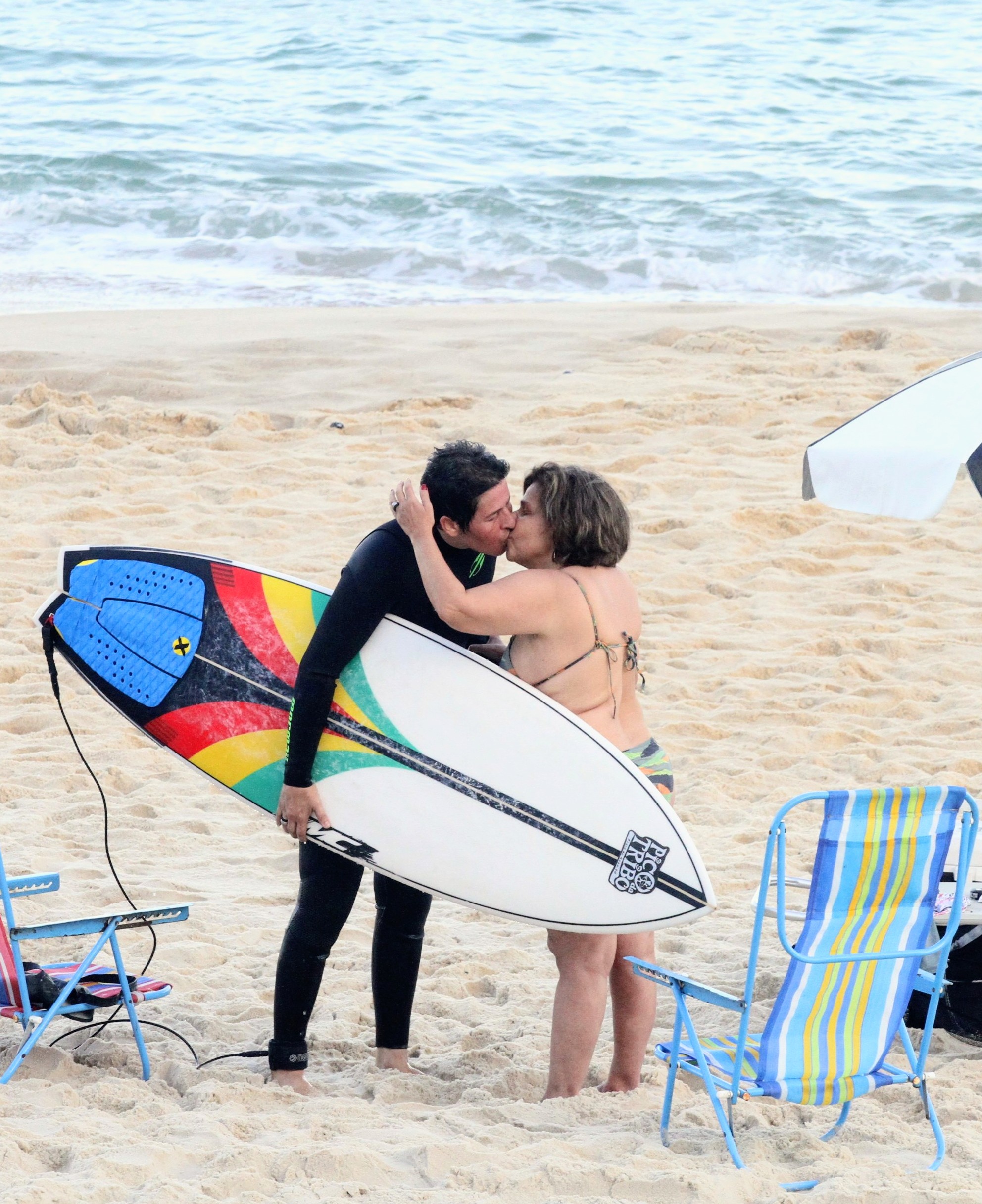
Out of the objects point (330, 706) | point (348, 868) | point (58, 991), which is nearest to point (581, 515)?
point (330, 706)

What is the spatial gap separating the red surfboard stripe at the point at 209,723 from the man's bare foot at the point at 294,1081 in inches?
31.9

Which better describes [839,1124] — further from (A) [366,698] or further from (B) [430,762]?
(A) [366,698]

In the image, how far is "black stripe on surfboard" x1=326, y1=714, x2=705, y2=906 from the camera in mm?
3135

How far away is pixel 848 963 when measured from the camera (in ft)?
8.75

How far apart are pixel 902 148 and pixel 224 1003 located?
1877cm

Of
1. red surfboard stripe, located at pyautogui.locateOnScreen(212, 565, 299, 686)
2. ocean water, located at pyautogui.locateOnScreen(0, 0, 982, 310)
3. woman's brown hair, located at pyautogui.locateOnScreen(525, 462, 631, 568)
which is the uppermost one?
ocean water, located at pyautogui.locateOnScreen(0, 0, 982, 310)

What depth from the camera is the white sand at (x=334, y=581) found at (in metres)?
2.69

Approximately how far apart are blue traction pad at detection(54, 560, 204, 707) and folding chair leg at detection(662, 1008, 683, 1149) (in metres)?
1.53

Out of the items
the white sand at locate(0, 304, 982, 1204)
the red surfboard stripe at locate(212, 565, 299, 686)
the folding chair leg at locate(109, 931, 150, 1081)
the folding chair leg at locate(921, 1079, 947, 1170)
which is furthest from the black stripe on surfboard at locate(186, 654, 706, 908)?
the folding chair leg at locate(921, 1079, 947, 1170)

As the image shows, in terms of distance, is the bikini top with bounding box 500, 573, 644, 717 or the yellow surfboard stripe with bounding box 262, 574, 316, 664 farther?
the yellow surfboard stripe with bounding box 262, 574, 316, 664

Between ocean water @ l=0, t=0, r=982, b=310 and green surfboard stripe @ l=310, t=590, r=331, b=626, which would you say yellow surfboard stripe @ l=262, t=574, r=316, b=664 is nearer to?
green surfboard stripe @ l=310, t=590, r=331, b=626

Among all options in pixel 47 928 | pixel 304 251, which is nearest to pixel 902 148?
pixel 304 251

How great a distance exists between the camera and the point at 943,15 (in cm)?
2709

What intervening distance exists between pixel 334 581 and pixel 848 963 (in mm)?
4239
